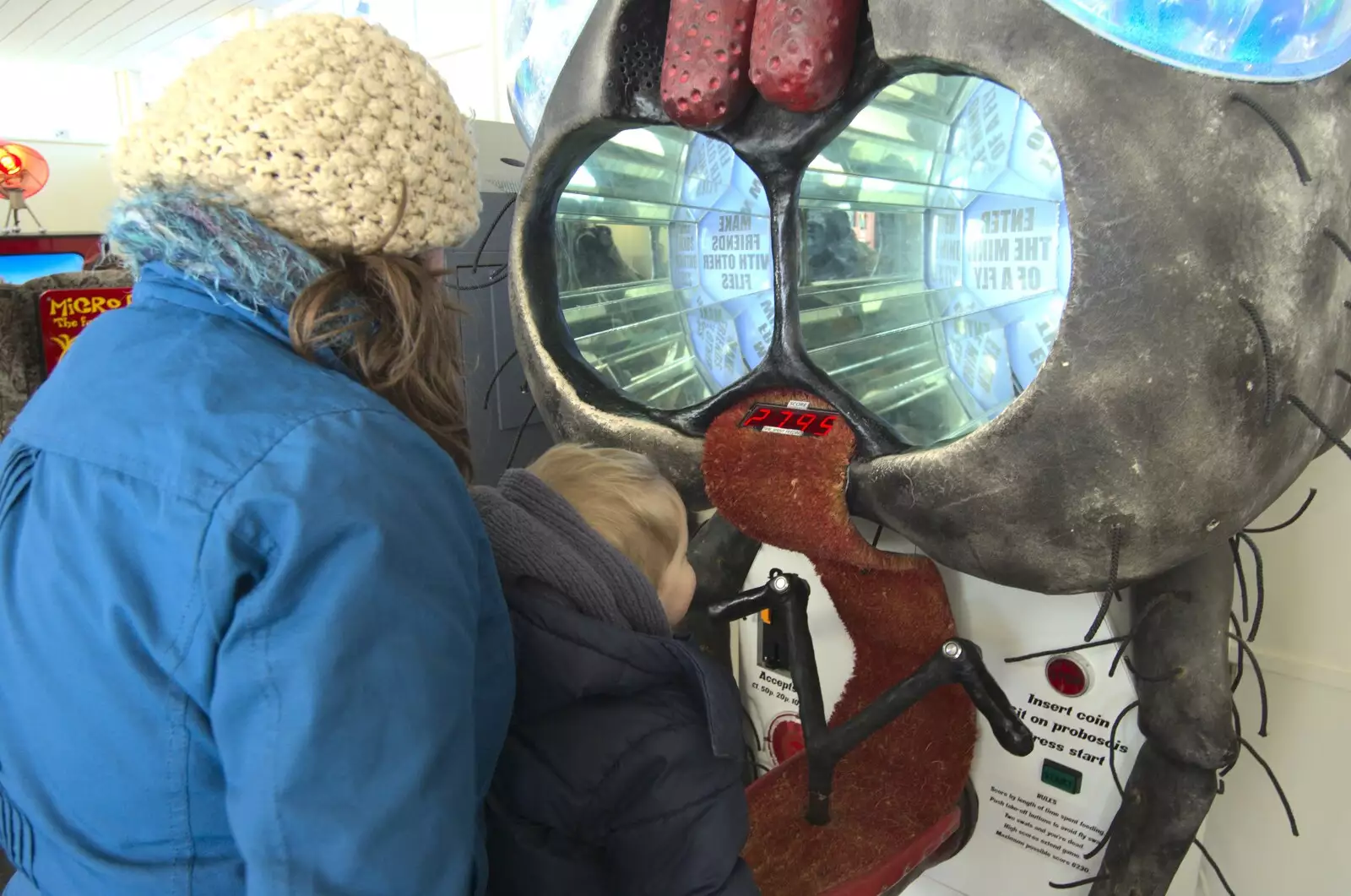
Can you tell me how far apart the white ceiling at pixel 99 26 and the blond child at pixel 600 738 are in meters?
2.83

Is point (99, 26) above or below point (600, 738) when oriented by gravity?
above

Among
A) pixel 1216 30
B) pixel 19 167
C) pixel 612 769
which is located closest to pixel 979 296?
pixel 1216 30

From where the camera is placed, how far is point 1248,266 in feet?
2.12

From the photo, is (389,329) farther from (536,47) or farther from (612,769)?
(536,47)

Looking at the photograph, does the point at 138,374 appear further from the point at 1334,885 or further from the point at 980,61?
the point at 1334,885

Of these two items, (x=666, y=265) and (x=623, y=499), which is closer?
(x=623, y=499)

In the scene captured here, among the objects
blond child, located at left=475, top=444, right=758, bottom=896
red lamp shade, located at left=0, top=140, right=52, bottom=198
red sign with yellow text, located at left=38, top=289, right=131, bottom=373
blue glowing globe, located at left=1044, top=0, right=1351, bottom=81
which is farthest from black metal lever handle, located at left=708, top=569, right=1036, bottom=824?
red lamp shade, located at left=0, top=140, right=52, bottom=198

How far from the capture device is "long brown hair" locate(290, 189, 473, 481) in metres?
0.64

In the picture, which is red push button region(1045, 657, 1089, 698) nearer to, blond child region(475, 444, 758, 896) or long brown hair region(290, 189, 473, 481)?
blond child region(475, 444, 758, 896)

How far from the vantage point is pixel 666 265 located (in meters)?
1.18

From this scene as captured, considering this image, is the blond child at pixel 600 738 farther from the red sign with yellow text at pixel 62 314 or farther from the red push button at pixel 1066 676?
the red sign with yellow text at pixel 62 314

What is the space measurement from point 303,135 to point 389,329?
0.14 m

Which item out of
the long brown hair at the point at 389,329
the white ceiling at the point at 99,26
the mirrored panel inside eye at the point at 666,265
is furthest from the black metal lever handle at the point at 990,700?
the white ceiling at the point at 99,26

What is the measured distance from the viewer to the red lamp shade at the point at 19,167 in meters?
3.61
